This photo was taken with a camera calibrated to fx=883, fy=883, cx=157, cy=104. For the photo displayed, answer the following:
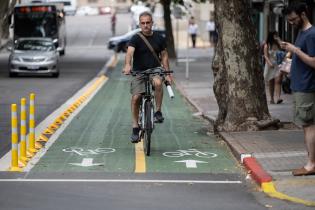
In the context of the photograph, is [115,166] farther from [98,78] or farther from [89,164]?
[98,78]

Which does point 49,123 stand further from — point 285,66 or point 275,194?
point 275,194

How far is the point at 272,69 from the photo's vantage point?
853 inches

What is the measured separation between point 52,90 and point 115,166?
1703cm

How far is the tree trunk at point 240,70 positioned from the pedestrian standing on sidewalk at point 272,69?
5.97 metres

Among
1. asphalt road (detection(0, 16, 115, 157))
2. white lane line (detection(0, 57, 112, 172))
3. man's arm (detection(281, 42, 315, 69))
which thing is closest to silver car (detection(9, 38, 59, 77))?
asphalt road (detection(0, 16, 115, 157))

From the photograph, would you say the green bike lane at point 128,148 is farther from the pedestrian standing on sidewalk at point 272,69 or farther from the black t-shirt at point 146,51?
the pedestrian standing on sidewalk at point 272,69

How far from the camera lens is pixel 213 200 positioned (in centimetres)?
916

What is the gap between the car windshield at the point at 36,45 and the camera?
1413 inches

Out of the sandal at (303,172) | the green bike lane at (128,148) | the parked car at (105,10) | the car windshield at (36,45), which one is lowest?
the parked car at (105,10)

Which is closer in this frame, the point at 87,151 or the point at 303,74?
the point at 303,74

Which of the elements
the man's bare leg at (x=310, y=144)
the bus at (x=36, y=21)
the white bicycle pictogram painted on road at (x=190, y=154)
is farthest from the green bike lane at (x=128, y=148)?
the bus at (x=36, y=21)

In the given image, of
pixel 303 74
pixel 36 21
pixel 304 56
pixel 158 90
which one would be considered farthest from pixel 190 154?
pixel 36 21

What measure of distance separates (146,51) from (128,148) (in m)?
1.60

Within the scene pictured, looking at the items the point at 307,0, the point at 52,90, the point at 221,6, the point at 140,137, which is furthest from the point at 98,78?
the point at 140,137
